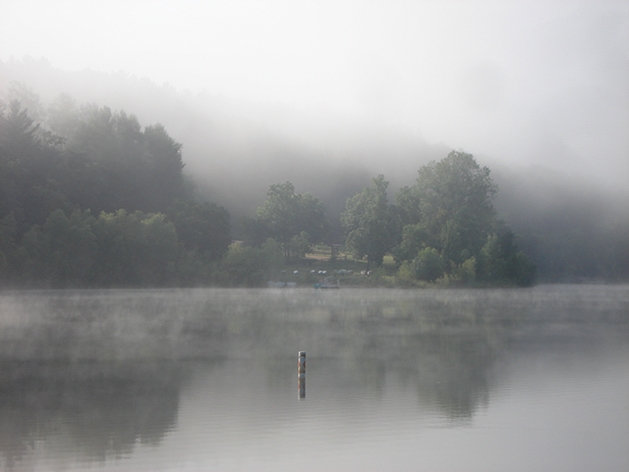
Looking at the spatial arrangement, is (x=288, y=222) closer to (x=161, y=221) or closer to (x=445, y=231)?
(x=445, y=231)

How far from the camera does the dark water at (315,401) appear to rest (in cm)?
1123

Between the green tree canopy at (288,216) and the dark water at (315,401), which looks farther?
the green tree canopy at (288,216)

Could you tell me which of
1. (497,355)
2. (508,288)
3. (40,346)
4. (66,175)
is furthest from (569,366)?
(508,288)

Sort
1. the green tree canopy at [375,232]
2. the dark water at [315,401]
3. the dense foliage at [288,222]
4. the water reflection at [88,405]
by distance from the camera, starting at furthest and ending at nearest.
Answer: the dense foliage at [288,222], the green tree canopy at [375,232], the water reflection at [88,405], the dark water at [315,401]

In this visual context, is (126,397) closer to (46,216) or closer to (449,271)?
(46,216)

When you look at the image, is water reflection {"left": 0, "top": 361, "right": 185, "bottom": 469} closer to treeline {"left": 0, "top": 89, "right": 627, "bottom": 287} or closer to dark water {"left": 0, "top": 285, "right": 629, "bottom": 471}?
dark water {"left": 0, "top": 285, "right": 629, "bottom": 471}

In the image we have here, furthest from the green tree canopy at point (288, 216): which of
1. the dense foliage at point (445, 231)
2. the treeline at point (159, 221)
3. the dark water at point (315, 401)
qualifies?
the dark water at point (315, 401)

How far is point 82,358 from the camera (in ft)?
73.0

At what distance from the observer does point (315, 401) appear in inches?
610

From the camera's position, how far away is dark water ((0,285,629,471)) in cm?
1123

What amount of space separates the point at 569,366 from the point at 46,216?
64.6 metres

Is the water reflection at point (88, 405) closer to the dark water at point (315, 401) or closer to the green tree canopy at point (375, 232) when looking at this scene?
the dark water at point (315, 401)

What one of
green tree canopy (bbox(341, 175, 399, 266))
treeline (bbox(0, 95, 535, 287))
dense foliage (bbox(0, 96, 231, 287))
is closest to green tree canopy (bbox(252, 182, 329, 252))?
treeline (bbox(0, 95, 535, 287))

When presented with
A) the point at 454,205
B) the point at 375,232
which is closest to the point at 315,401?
the point at 454,205
